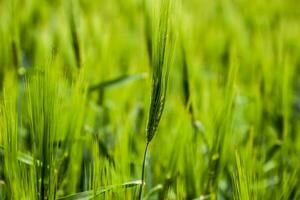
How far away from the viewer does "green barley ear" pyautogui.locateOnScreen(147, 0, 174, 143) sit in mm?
368

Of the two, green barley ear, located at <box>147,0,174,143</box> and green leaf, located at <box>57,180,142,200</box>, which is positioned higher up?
green barley ear, located at <box>147,0,174,143</box>

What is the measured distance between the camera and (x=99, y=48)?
0.70 meters

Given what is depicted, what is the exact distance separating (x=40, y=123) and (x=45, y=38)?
41cm

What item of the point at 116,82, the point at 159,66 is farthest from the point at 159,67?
the point at 116,82

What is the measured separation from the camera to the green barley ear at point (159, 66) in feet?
1.21

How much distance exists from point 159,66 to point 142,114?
0.97 feet

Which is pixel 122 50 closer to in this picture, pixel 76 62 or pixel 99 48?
pixel 99 48

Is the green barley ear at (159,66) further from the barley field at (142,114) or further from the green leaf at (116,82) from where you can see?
the green leaf at (116,82)

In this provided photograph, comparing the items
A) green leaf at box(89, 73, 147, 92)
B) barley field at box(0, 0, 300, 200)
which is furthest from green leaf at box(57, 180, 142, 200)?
green leaf at box(89, 73, 147, 92)

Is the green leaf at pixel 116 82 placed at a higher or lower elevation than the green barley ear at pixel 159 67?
lower

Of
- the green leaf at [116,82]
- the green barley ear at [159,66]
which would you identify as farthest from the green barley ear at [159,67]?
the green leaf at [116,82]

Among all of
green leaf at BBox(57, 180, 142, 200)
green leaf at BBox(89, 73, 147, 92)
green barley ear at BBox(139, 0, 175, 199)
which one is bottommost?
green leaf at BBox(57, 180, 142, 200)

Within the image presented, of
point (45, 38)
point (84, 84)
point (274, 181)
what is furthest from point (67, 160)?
point (45, 38)

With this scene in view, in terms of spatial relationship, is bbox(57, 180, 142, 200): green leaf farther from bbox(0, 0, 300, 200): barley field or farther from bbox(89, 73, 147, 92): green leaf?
bbox(89, 73, 147, 92): green leaf
